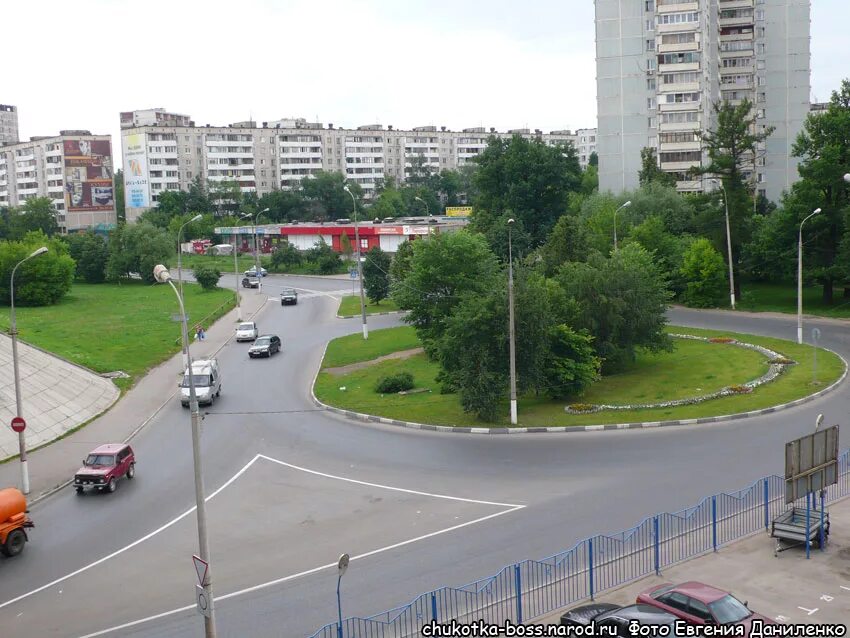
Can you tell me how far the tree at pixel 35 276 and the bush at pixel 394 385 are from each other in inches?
1721

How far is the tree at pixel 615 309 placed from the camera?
41062mm

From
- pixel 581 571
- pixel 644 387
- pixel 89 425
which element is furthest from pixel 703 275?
pixel 581 571

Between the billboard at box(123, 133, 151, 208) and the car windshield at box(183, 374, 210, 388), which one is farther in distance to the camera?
the billboard at box(123, 133, 151, 208)

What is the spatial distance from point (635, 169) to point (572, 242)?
135 feet

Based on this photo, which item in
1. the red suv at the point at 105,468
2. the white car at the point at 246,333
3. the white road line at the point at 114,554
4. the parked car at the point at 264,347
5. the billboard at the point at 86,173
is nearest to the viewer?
the white road line at the point at 114,554

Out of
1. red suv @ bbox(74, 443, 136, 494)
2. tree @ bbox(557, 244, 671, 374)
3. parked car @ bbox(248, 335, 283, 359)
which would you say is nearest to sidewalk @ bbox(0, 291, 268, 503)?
red suv @ bbox(74, 443, 136, 494)

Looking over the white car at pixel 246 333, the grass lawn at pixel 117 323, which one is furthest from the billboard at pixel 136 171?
the white car at pixel 246 333

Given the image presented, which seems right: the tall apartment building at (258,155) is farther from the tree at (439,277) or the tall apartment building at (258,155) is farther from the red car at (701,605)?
the red car at (701,605)

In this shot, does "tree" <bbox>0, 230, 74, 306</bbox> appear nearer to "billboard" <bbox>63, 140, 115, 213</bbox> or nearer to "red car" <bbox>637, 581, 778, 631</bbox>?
"billboard" <bbox>63, 140, 115, 213</bbox>

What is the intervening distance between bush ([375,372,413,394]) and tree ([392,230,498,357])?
556cm

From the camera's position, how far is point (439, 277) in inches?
1970

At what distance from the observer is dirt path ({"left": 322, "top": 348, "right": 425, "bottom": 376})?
153 feet

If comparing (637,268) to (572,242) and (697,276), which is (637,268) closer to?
(572,242)

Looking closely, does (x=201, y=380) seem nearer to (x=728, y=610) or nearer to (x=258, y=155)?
(x=728, y=610)
